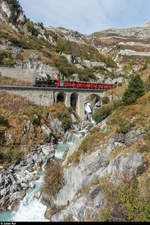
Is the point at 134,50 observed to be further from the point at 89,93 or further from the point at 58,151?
the point at 58,151

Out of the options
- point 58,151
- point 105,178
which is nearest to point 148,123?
point 105,178

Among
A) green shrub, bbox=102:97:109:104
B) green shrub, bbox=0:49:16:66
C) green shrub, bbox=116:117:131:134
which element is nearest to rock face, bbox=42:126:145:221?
green shrub, bbox=116:117:131:134

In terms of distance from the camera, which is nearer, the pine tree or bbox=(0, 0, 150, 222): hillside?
bbox=(0, 0, 150, 222): hillside

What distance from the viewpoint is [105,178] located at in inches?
567

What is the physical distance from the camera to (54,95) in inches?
1946

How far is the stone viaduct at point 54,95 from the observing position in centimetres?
4276

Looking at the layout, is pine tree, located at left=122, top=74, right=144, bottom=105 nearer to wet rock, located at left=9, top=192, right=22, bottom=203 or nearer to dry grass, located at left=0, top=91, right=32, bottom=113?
wet rock, located at left=9, top=192, right=22, bottom=203

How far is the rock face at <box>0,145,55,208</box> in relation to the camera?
821 inches

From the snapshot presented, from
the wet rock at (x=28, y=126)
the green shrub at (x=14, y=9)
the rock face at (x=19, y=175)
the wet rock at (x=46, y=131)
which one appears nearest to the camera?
the rock face at (x=19, y=175)

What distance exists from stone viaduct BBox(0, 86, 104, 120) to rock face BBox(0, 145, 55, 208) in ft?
62.5

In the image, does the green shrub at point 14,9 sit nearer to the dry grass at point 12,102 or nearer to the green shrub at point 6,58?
the green shrub at point 6,58

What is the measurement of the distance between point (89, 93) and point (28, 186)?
41.7m

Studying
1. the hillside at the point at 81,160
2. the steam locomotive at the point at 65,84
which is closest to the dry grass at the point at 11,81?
the hillside at the point at 81,160

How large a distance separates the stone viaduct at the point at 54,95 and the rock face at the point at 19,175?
750 inches
